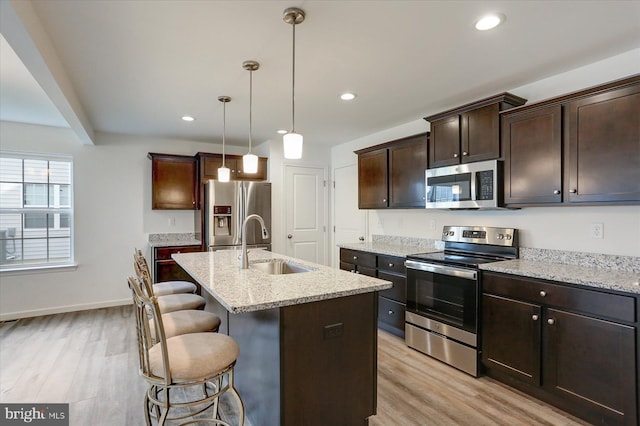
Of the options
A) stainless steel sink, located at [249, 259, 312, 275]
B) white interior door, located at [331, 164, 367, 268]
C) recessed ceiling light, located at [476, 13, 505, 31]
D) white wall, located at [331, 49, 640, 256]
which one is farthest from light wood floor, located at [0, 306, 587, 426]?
recessed ceiling light, located at [476, 13, 505, 31]

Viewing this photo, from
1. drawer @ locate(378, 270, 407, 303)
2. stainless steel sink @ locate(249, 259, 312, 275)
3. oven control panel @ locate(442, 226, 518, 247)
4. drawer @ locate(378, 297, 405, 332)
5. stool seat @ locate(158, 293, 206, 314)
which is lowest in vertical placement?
drawer @ locate(378, 297, 405, 332)

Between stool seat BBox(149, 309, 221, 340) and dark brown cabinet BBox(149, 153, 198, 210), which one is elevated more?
dark brown cabinet BBox(149, 153, 198, 210)

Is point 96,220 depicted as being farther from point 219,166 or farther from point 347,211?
point 347,211

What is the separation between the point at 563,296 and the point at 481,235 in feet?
3.63

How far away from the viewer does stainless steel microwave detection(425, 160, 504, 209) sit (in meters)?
2.83

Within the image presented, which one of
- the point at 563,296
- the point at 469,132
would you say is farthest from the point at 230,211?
the point at 563,296

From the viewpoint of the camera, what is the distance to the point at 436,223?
12.4ft

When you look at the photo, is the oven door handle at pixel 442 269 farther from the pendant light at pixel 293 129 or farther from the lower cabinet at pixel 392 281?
the pendant light at pixel 293 129

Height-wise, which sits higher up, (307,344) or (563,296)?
(563,296)

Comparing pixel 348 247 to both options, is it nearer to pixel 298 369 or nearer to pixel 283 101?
pixel 283 101

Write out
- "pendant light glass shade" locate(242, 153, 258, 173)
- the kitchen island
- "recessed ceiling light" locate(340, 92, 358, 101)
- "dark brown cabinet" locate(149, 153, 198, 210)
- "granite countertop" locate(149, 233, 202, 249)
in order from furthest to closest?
"dark brown cabinet" locate(149, 153, 198, 210) < "granite countertop" locate(149, 233, 202, 249) < "recessed ceiling light" locate(340, 92, 358, 101) < "pendant light glass shade" locate(242, 153, 258, 173) < the kitchen island

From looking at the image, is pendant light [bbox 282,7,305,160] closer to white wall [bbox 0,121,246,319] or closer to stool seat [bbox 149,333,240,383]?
stool seat [bbox 149,333,240,383]

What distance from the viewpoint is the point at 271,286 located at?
1798 mm

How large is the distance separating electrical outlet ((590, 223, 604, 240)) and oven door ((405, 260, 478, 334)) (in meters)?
0.89
